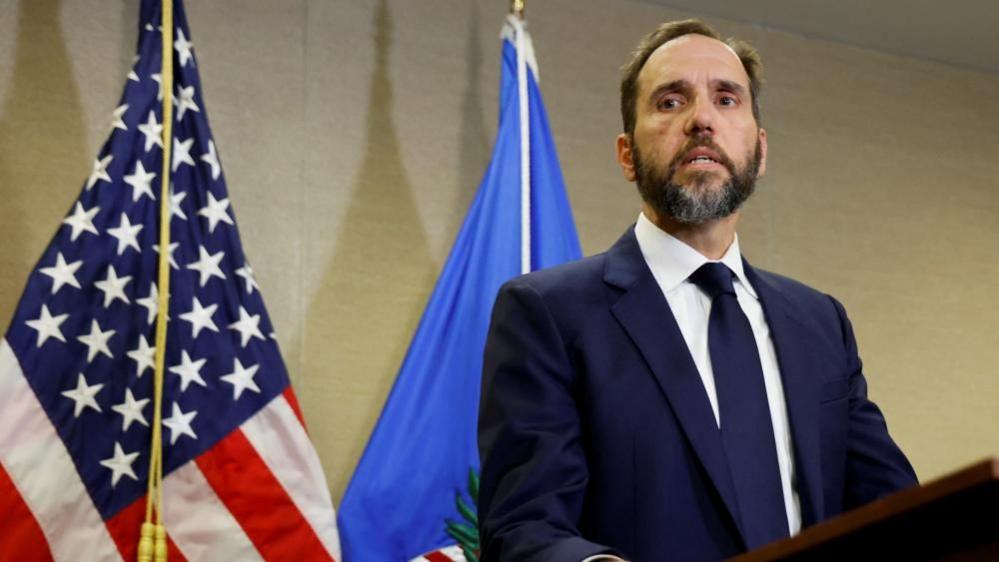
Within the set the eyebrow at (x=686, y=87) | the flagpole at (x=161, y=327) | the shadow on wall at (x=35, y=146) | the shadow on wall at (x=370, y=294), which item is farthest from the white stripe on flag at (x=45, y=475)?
the eyebrow at (x=686, y=87)

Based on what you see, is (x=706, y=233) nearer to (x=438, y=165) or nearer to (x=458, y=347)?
(x=458, y=347)

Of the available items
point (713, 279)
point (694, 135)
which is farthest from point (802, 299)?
point (694, 135)

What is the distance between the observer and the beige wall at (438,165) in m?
3.95

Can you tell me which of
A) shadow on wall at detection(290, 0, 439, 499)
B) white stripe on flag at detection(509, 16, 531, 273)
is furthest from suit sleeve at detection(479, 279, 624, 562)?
shadow on wall at detection(290, 0, 439, 499)

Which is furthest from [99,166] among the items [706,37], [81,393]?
[706,37]

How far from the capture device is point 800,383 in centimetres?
191

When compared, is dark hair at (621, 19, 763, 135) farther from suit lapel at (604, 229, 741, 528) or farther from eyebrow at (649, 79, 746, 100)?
suit lapel at (604, 229, 741, 528)

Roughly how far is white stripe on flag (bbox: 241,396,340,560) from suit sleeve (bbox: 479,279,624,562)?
1827mm

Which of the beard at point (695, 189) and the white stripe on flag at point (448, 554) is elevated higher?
the beard at point (695, 189)

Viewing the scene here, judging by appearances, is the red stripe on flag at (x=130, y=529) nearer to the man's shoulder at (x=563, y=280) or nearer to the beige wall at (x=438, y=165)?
the beige wall at (x=438, y=165)

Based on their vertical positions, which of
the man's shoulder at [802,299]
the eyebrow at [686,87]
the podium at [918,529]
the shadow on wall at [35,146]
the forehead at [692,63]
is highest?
the shadow on wall at [35,146]

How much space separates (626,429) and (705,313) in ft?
0.83

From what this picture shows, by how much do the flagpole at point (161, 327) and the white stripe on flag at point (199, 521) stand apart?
0.04 metres

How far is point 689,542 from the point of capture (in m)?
1.74
